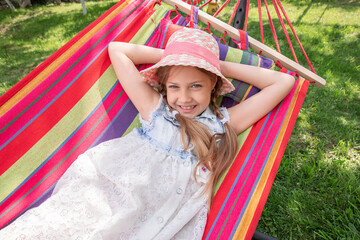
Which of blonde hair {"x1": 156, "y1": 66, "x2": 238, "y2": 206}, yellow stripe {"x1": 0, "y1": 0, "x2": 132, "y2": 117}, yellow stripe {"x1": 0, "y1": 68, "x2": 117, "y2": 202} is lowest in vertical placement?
blonde hair {"x1": 156, "y1": 66, "x2": 238, "y2": 206}

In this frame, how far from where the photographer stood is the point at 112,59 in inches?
66.4

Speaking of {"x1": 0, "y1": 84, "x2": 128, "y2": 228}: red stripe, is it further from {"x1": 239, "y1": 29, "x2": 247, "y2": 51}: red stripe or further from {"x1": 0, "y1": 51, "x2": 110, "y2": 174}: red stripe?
{"x1": 239, "y1": 29, "x2": 247, "y2": 51}: red stripe

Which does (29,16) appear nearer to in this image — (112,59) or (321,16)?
(112,59)

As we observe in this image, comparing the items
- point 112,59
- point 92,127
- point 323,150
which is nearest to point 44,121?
point 92,127

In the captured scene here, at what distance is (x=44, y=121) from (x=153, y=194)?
27.9 inches

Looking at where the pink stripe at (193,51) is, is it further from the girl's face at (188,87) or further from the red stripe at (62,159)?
the red stripe at (62,159)

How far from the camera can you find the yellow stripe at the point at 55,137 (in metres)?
1.31

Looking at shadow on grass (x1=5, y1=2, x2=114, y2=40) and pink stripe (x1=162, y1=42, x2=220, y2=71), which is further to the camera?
shadow on grass (x1=5, y1=2, x2=114, y2=40)

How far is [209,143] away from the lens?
1.49 metres

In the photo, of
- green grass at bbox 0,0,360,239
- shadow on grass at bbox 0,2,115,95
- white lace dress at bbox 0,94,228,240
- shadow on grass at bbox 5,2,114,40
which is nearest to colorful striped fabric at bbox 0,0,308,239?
white lace dress at bbox 0,94,228,240

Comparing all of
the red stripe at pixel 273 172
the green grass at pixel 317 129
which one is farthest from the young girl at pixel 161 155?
the green grass at pixel 317 129

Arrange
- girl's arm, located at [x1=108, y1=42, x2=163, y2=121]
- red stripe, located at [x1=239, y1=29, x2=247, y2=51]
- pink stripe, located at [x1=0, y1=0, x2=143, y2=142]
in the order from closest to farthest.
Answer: pink stripe, located at [x1=0, y1=0, x2=143, y2=142], girl's arm, located at [x1=108, y1=42, x2=163, y2=121], red stripe, located at [x1=239, y1=29, x2=247, y2=51]

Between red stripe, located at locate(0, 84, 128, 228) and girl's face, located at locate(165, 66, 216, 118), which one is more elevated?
girl's face, located at locate(165, 66, 216, 118)

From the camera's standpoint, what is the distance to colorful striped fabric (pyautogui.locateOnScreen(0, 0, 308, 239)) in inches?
50.9
